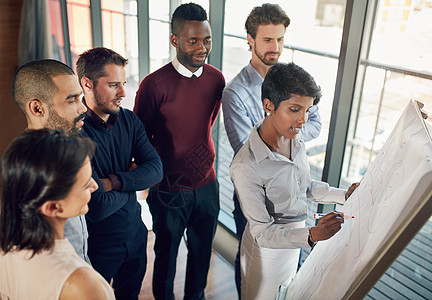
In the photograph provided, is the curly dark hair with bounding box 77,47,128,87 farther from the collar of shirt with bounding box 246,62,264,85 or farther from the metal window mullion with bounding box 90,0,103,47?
the metal window mullion with bounding box 90,0,103,47

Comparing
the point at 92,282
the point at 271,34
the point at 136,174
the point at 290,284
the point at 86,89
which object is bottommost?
the point at 290,284

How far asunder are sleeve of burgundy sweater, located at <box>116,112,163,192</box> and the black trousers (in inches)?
12.4

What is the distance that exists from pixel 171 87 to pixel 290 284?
1.15m

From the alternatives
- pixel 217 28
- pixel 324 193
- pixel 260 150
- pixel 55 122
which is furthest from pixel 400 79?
pixel 55 122

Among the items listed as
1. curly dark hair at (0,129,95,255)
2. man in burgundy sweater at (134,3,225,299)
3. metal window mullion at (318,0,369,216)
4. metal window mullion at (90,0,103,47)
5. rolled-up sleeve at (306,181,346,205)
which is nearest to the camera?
curly dark hair at (0,129,95,255)

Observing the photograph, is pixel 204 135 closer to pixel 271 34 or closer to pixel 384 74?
pixel 271 34

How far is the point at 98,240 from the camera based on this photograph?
71.7 inches

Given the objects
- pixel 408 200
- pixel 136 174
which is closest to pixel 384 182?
pixel 408 200

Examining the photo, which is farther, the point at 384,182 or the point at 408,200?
the point at 384,182

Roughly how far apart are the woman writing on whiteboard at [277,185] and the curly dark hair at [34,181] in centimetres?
75

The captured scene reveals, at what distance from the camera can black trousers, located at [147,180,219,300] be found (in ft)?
7.18

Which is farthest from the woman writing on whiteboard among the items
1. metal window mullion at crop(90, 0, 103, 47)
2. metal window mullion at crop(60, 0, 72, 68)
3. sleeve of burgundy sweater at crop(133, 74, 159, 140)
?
metal window mullion at crop(60, 0, 72, 68)

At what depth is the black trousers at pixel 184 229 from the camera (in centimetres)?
219

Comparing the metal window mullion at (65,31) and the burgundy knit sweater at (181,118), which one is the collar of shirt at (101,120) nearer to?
the burgundy knit sweater at (181,118)
